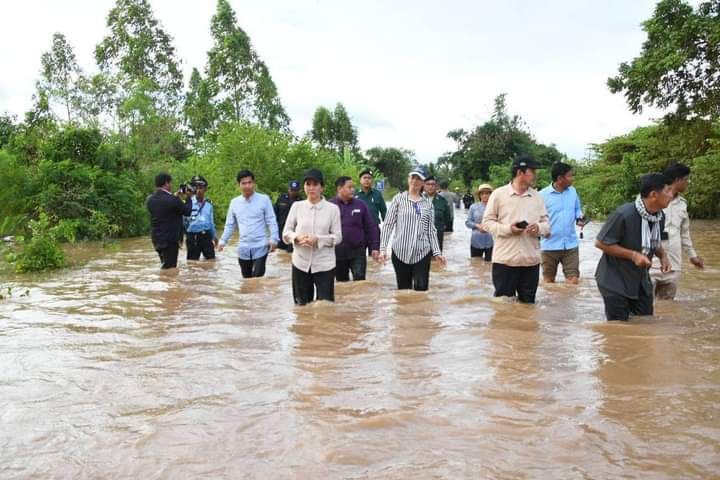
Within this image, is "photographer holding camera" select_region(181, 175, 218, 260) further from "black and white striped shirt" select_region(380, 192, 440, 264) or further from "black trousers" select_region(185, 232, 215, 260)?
"black and white striped shirt" select_region(380, 192, 440, 264)

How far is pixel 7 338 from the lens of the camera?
20.8ft

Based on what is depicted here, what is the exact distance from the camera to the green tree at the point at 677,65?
18250mm

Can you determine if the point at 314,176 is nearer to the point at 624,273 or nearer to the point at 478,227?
the point at 624,273

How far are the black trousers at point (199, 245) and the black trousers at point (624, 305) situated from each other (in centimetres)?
752

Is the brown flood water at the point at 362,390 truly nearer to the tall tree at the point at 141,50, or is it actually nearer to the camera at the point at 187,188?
the camera at the point at 187,188

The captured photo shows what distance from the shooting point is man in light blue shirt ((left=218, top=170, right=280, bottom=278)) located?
8938mm

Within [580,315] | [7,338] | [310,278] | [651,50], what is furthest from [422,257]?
[651,50]

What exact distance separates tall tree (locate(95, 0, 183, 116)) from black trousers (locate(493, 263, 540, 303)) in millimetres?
35050

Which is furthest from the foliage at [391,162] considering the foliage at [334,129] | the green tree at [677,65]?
the green tree at [677,65]

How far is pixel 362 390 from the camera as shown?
4465 millimetres

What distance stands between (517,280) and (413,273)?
134cm

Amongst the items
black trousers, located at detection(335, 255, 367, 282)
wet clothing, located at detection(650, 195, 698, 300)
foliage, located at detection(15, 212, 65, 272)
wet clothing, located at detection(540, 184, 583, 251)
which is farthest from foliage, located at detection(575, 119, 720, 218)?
foliage, located at detection(15, 212, 65, 272)

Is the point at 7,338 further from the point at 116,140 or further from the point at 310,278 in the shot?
the point at 116,140

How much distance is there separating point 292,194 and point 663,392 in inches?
336
